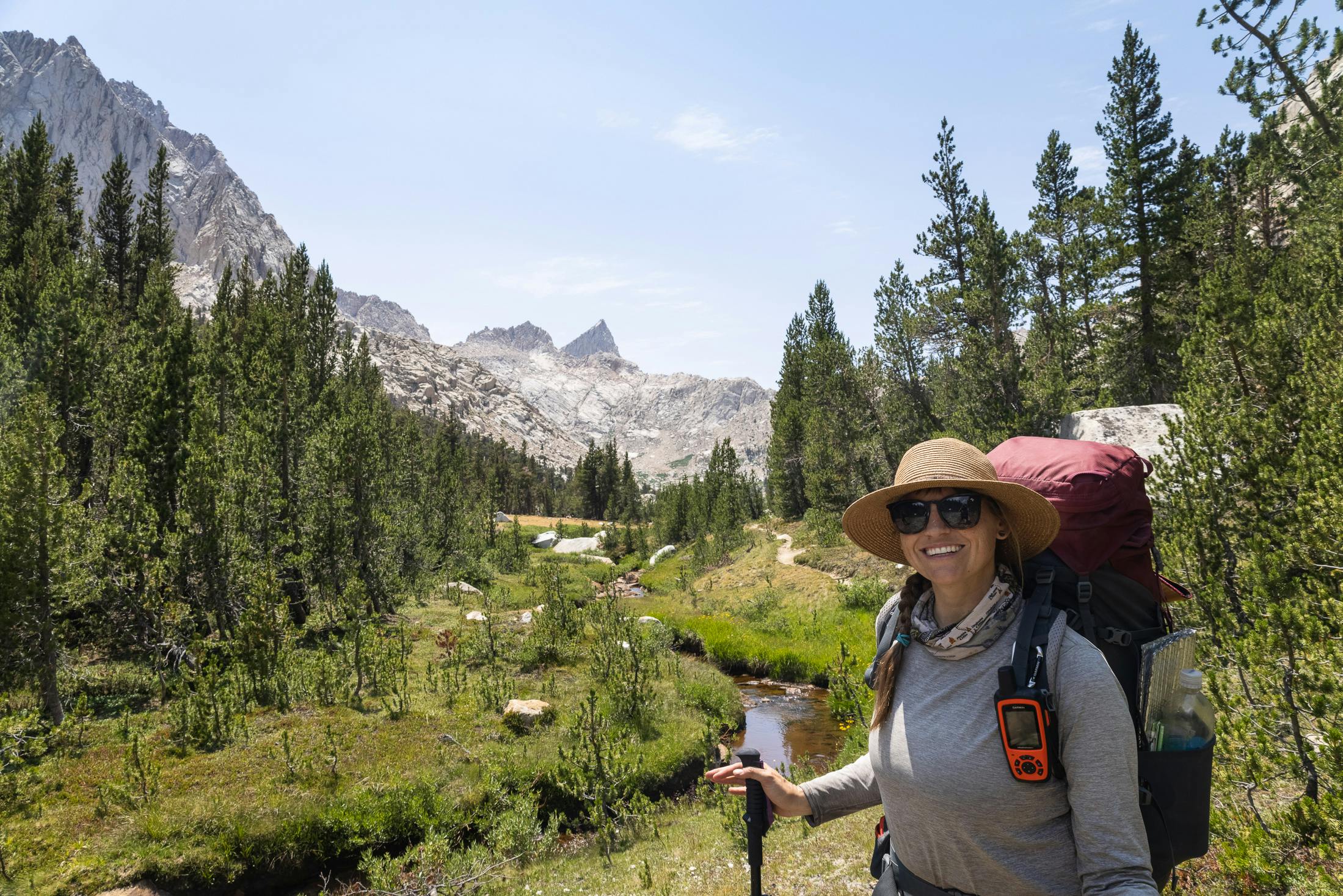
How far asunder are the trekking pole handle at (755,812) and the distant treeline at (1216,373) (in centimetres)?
344

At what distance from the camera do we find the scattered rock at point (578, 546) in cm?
5781

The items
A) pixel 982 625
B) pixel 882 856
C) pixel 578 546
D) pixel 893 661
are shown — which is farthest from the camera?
pixel 578 546

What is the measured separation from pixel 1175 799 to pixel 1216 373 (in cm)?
936

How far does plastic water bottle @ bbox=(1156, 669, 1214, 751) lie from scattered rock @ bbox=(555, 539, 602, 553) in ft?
184

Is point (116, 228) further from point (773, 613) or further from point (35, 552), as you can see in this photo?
point (773, 613)

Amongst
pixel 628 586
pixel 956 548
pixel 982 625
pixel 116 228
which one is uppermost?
pixel 116 228

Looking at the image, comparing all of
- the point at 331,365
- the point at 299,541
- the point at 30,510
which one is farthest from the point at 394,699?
the point at 331,365

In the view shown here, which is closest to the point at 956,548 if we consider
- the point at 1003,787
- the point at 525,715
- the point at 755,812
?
the point at 1003,787

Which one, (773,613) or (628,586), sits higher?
(773,613)

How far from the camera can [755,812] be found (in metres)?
2.65

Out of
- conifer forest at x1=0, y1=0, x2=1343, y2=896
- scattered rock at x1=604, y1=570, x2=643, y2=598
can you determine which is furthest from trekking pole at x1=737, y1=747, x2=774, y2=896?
scattered rock at x1=604, y1=570, x2=643, y2=598

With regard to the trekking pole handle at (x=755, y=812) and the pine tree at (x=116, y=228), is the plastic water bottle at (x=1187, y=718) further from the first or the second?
the pine tree at (x=116, y=228)

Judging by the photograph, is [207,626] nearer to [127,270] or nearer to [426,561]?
[426,561]

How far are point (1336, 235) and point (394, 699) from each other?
2145cm
